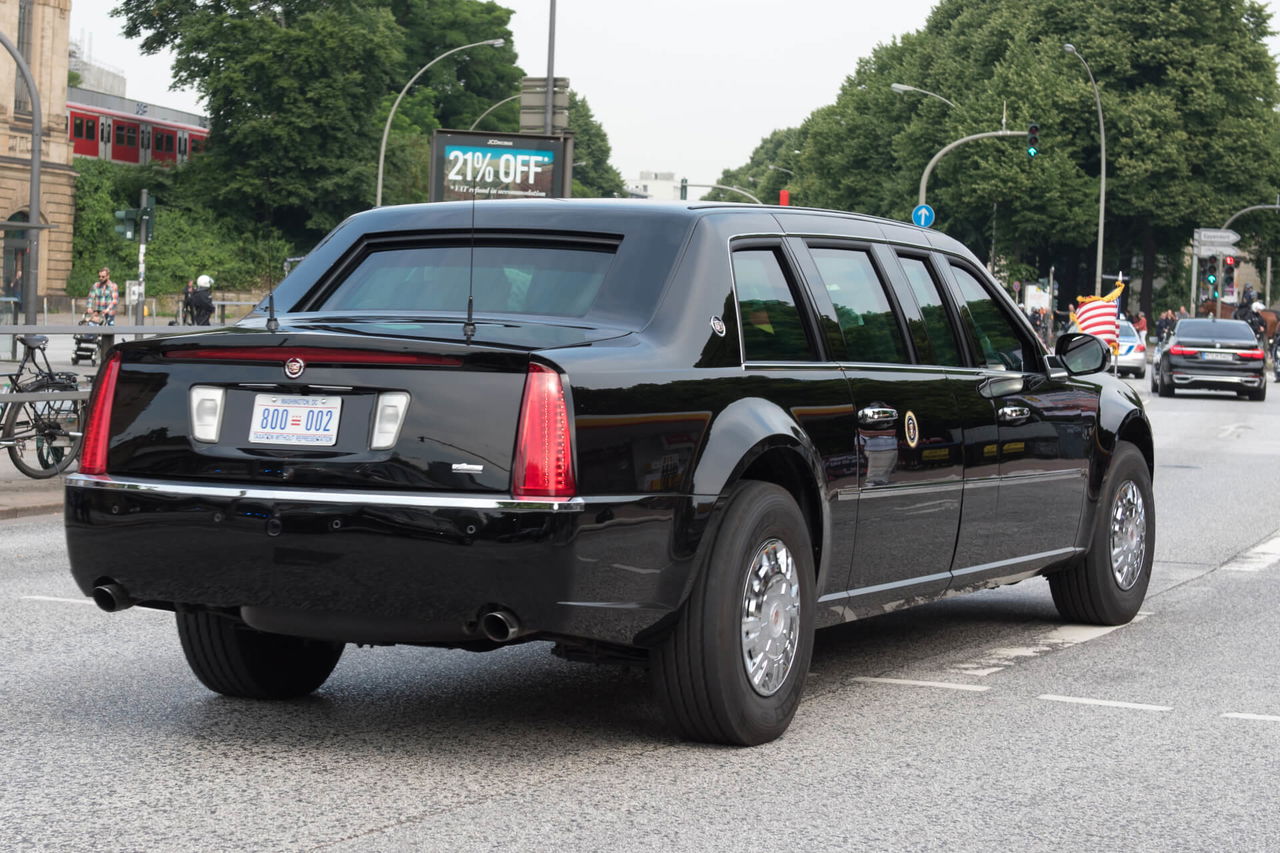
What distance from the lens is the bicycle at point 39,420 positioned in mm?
14805

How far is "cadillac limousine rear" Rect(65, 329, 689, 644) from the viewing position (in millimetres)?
5176

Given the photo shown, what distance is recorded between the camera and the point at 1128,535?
28.9ft

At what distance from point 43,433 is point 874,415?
10.1 meters

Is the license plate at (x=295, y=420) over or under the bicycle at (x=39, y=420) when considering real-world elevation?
over

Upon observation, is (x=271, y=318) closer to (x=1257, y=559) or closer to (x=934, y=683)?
(x=934, y=683)

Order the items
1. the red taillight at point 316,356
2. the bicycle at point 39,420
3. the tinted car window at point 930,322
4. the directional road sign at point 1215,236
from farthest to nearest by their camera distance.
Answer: the directional road sign at point 1215,236, the bicycle at point 39,420, the tinted car window at point 930,322, the red taillight at point 316,356

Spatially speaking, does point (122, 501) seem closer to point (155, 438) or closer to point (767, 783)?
point (155, 438)

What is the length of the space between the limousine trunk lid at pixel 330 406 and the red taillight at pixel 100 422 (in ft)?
0.09

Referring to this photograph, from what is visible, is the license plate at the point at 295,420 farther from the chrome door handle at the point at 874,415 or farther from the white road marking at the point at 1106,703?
the white road marking at the point at 1106,703

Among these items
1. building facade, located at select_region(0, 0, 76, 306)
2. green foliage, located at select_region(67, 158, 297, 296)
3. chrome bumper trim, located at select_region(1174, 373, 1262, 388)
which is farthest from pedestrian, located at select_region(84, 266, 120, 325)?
green foliage, located at select_region(67, 158, 297, 296)

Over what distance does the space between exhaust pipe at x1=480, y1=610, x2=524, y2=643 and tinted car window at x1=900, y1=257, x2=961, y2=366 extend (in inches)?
98.6

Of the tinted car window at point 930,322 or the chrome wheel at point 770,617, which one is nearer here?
the chrome wheel at point 770,617

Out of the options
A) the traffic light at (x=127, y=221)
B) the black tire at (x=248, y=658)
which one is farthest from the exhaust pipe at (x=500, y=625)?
the traffic light at (x=127, y=221)

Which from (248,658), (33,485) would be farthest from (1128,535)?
(33,485)
